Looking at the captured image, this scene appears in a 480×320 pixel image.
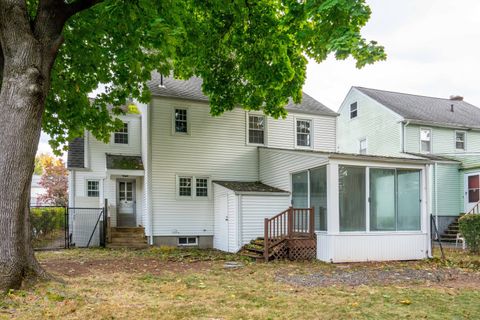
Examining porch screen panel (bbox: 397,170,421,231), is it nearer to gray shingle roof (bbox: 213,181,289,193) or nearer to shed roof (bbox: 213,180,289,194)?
shed roof (bbox: 213,180,289,194)

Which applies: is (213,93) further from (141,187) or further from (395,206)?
(395,206)

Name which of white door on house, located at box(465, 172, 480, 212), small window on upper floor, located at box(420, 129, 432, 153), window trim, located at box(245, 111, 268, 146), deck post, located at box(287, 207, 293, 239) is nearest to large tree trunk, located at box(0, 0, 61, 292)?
deck post, located at box(287, 207, 293, 239)

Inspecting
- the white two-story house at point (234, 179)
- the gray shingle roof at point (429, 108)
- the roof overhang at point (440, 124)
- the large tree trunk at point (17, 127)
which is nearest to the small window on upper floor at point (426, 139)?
the roof overhang at point (440, 124)

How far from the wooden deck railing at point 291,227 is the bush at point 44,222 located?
10481mm

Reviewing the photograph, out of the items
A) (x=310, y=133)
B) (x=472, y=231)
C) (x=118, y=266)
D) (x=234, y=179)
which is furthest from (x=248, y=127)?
(x=472, y=231)

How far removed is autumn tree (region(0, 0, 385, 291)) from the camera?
21.4 ft

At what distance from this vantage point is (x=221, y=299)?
6492 millimetres

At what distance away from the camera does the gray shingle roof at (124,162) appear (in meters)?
16.2

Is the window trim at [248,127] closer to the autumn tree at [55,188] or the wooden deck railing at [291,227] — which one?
the wooden deck railing at [291,227]

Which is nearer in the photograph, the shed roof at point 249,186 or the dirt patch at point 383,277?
the dirt patch at point 383,277

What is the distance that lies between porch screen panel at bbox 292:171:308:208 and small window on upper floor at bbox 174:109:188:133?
5.08 meters

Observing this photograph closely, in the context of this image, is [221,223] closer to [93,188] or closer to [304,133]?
[304,133]

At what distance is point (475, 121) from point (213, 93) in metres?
17.7

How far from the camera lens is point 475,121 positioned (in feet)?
78.0
